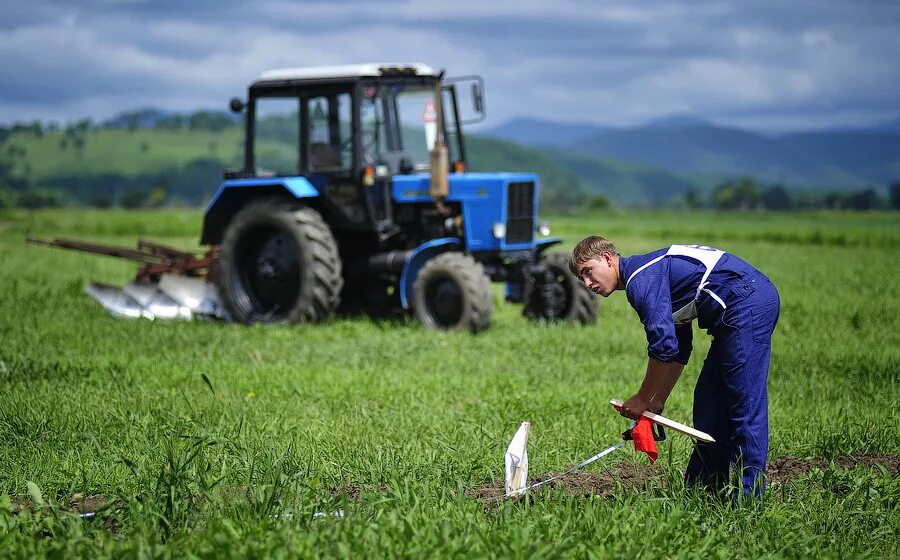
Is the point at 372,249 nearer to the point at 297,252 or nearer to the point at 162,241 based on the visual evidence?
the point at 297,252

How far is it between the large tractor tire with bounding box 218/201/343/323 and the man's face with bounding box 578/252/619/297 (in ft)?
22.5

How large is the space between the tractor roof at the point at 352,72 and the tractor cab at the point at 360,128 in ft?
0.03

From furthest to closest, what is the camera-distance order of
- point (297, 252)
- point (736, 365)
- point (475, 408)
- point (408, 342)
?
1. point (297, 252)
2. point (408, 342)
3. point (475, 408)
4. point (736, 365)

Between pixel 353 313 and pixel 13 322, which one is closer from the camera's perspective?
pixel 13 322

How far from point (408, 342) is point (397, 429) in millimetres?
3655

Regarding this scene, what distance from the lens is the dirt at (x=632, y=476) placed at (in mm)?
5324

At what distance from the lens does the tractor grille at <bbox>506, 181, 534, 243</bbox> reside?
468 inches

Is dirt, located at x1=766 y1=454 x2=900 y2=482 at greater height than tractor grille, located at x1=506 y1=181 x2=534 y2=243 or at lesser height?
lesser

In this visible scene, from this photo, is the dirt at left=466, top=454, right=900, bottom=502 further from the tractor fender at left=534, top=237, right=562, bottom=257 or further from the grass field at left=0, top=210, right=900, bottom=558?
the tractor fender at left=534, top=237, right=562, bottom=257

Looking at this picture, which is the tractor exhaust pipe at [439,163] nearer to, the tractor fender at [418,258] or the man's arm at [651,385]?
the tractor fender at [418,258]

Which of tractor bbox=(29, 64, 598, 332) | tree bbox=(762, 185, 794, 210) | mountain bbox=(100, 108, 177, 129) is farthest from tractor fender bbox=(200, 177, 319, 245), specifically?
mountain bbox=(100, 108, 177, 129)

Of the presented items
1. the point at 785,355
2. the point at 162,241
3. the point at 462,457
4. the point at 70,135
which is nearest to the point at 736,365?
the point at 462,457

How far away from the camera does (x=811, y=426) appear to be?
6883 millimetres

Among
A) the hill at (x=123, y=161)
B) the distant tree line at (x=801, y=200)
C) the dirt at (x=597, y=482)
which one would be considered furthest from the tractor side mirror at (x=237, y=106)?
the hill at (x=123, y=161)
